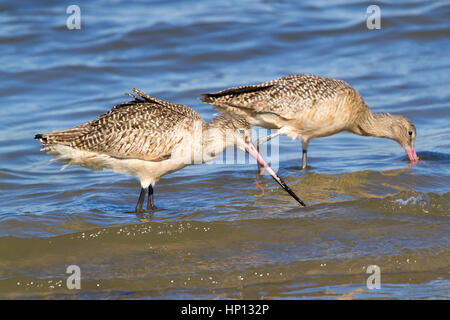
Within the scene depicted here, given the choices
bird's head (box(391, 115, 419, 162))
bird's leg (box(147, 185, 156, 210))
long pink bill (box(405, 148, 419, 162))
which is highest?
bird's head (box(391, 115, 419, 162))

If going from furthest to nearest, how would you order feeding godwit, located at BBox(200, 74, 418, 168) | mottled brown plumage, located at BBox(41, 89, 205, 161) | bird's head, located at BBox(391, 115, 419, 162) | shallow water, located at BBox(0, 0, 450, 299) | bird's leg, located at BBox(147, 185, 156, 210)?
bird's head, located at BBox(391, 115, 419, 162), feeding godwit, located at BBox(200, 74, 418, 168), bird's leg, located at BBox(147, 185, 156, 210), mottled brown plumage, located at BBox(41, 89, 205, 161), shallow water, located at BBox(0, 0, 450, 299)

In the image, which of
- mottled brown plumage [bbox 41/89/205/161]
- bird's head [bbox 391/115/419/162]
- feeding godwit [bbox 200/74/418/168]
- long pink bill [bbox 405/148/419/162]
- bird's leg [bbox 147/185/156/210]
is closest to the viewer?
mottled brown plumage [bbox 41/89/205/161]

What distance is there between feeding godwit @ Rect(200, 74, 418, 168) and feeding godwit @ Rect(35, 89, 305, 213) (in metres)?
1.39

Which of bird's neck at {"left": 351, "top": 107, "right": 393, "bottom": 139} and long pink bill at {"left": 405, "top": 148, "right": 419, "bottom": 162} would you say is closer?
long pink bill at {"left": 405, "top": 148, "right": 419, "bottom": 162}

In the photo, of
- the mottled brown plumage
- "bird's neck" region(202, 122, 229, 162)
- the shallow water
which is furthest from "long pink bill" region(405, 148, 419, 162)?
the mottled brown plumage

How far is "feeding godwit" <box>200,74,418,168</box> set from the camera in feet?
28.1

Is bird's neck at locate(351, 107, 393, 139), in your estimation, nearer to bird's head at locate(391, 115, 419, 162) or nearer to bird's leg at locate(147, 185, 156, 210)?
bird's head at locate(391, 115, 419, 162)

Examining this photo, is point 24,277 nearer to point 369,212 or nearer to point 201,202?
point 201,202

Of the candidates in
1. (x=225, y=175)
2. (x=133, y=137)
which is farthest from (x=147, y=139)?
(x=225, y=175)

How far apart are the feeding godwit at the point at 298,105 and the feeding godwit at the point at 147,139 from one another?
1395 millimetres

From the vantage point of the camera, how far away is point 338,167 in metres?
9.11

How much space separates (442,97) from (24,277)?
8.33 meters

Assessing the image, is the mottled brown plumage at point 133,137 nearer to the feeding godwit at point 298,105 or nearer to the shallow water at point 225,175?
the shallow water at point 225,175
